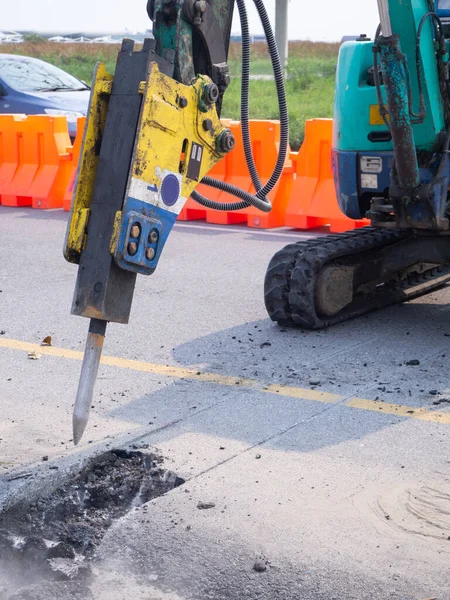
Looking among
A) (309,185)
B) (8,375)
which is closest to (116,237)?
(8,375)

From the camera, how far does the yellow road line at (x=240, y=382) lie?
5.45 m

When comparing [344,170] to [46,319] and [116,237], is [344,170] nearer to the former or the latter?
[46,319]

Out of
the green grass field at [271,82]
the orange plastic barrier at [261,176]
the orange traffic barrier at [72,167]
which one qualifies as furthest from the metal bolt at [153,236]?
the green grass field at [271,82]

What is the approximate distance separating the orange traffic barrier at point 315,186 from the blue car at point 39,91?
4.69 metres

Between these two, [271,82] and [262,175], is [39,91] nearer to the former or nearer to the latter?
[262,175]

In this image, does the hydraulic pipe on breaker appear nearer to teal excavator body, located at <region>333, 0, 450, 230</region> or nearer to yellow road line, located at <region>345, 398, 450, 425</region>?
teal excavator body, located at <region>333, 0, 450, 230</region>

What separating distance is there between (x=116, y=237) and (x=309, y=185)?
23.8ft

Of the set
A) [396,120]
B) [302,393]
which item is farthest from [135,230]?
[396,120]

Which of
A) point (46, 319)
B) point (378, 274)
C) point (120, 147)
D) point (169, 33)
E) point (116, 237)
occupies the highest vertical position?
point (169, 33)

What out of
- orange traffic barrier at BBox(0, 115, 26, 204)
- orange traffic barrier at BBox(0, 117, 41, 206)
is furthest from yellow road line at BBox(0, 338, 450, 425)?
orange traffic barrier at BBox(0, 115, 26, 204)

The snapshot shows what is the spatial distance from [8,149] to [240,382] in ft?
26.7

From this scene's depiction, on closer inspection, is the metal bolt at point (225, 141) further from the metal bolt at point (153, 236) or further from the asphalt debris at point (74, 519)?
the asphalt debris at point (74, 519)

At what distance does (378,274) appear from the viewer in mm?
7473

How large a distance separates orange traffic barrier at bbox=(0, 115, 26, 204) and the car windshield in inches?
117
